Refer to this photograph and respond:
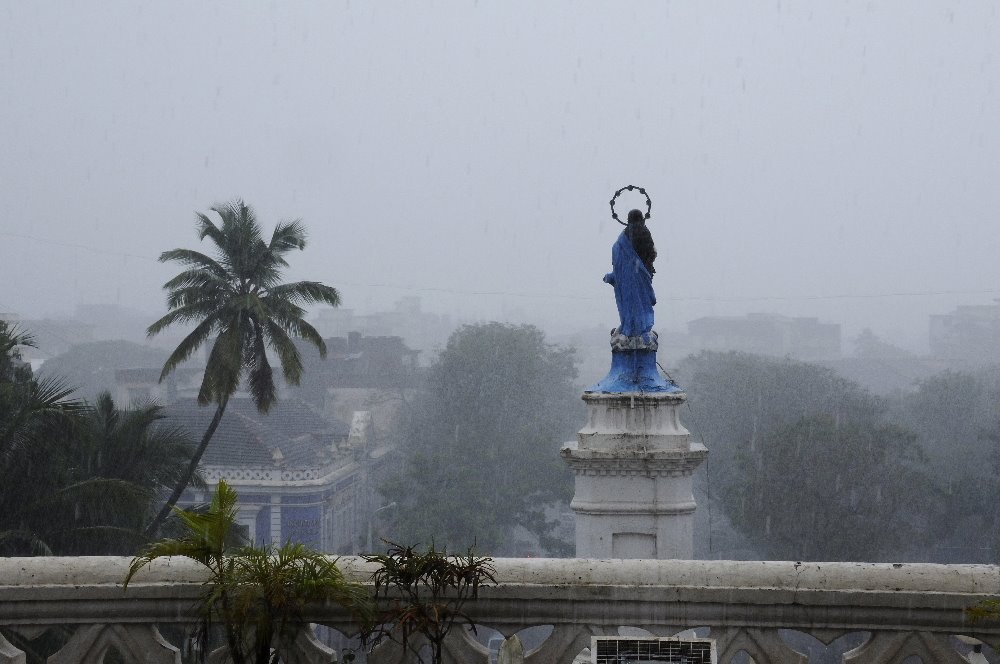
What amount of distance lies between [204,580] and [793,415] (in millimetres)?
48970

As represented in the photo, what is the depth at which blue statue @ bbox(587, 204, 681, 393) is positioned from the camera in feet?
32.1

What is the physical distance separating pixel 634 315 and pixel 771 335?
5333 inches

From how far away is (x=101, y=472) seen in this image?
23328mm

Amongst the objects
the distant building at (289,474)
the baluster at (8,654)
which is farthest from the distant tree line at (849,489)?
the baluster at (8,654)

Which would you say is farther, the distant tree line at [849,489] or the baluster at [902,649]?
the distant tree line at [849,489]

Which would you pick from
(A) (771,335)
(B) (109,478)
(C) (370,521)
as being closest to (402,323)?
(A) (771,335)

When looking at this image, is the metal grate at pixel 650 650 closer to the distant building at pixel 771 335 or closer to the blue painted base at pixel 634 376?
the blue painted base at pixel 634 376

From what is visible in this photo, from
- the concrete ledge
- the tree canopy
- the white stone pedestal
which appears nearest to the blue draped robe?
the white stone pedestal

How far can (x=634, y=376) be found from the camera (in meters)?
9.79

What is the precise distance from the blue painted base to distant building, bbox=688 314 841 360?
13028 cm

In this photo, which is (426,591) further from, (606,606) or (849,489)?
(849,489)

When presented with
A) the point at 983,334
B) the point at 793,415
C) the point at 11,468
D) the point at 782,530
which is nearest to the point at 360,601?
the point at 11,468

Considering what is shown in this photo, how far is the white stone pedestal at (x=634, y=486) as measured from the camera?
936 cm

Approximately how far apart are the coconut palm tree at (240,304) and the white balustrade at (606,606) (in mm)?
26085
